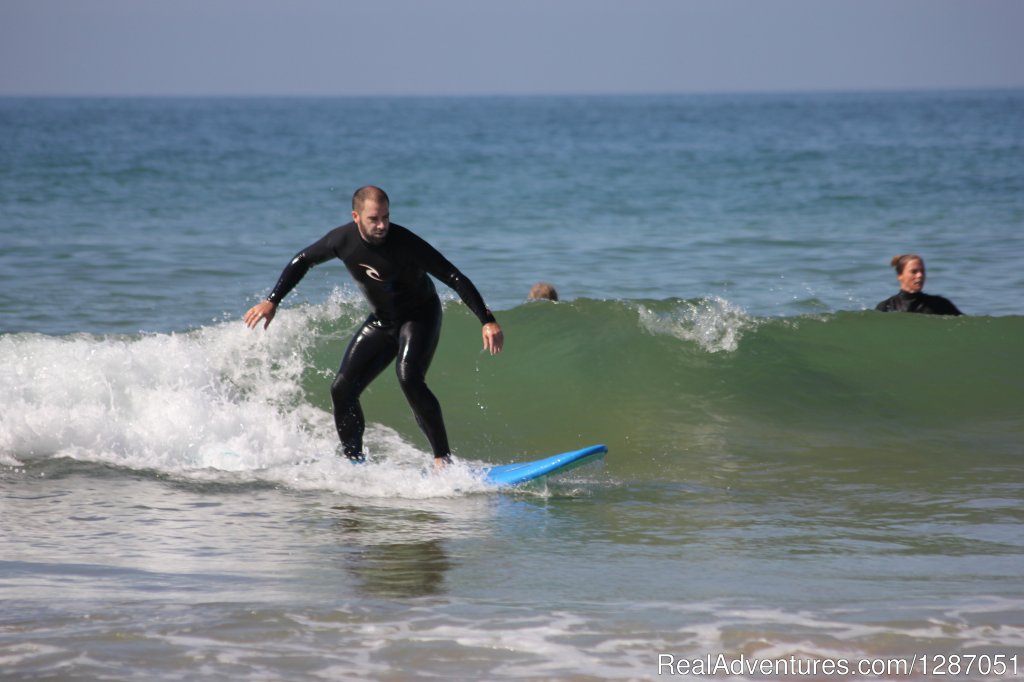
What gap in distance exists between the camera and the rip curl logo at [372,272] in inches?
264

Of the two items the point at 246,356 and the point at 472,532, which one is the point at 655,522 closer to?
the point at 472,532

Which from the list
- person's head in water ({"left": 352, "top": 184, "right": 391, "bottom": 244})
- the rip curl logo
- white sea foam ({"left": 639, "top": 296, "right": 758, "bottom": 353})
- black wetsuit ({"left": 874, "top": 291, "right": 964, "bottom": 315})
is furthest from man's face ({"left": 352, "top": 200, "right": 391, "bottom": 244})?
black wetsuit ({"left": 874, "top": 291, "right": 964, "bottom": 315})

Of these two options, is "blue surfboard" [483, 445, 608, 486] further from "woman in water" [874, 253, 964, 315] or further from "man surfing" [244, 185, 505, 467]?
"woman in water" [874, 253, 964, 315]

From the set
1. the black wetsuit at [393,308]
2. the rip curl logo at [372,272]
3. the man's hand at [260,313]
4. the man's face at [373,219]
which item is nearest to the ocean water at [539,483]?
the black wetsuit at [393,308]

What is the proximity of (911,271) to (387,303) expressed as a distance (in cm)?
545

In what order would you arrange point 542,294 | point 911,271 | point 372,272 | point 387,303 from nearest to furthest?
1. point 372,272
2. point 387,303
3. point 911,271
4. point 542,294

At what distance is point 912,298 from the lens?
1091 centimetres

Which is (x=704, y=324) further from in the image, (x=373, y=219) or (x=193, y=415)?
(x=373, y=219)

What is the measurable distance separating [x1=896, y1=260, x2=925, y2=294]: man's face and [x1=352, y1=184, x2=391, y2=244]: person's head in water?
557 cm

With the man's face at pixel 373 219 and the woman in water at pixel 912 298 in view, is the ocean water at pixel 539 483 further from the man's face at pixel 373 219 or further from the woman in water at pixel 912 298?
the man's face at pixel 373 219

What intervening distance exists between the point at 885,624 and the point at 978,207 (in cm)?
2065

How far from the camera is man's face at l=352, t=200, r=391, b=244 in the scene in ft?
21.3

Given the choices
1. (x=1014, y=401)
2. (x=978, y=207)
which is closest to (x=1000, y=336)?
(x=1014, y=401)

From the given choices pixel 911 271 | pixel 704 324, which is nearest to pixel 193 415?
pixel 704 324
